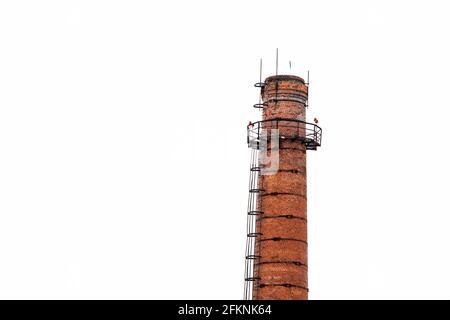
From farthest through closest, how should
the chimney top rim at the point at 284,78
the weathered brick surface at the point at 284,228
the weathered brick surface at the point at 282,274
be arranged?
1. the chimney top rim at the point at 284,78
2. the weathered brick surface at the point at 284,228
3. the weathered brick surface at the point at 282,274

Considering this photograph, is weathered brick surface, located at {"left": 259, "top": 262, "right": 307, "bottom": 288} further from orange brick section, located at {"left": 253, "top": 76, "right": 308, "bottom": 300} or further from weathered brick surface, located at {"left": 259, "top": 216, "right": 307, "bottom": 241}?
weathered brick surface, located at {"left": 259, "top": 216, "right": 307, "bottom": 241}

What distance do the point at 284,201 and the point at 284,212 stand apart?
19.6 inches

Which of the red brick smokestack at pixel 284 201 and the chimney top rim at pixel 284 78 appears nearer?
the red brick smokestack at pixel 284 201

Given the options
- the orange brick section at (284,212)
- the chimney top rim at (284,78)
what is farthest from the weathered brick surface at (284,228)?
the chimney top rim at (284,78)

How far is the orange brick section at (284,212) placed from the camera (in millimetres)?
54312

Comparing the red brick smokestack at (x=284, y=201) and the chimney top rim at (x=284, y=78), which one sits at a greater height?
the chimney top rim at (x=284, y=78)

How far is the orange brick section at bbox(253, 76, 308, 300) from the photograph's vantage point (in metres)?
54.3

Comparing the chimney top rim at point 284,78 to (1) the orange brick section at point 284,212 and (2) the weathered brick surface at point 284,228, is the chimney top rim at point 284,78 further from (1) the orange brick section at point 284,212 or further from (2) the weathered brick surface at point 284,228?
(2) the weathered brick surface at point 284,228

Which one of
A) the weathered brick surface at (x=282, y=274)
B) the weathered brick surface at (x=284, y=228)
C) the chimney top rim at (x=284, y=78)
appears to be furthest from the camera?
the chimney top rim at (x=284, y=78)
